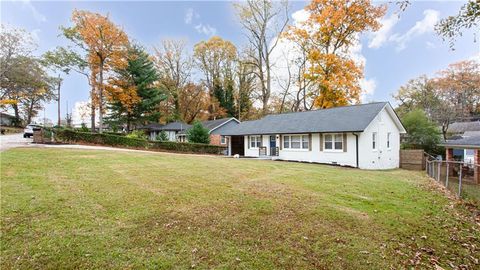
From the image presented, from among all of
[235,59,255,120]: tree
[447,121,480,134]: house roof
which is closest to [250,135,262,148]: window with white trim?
[235,59,255,120]: tree

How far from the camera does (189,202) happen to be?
19.0ft

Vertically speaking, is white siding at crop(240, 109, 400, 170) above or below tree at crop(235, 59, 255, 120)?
below

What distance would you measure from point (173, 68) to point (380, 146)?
1366 inches

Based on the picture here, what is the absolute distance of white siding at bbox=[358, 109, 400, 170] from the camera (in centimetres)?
1653

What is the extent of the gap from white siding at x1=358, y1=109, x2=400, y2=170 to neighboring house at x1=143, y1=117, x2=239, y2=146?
19309 mm

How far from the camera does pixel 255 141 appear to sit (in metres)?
24.0

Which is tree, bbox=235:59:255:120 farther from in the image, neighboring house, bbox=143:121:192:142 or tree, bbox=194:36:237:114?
neighboring house, bbox=143:121:192:142

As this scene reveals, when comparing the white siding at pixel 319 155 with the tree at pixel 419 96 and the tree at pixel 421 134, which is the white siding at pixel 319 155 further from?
the tree at pixel 419 96

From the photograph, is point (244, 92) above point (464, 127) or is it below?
above

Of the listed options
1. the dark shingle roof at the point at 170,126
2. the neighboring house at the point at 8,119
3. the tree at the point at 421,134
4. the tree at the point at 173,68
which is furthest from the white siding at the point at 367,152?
the neighboring house at the point at 8,119

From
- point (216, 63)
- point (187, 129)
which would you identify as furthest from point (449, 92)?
point (187, 129)

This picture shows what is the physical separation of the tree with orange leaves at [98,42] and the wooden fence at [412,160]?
99.4 ft

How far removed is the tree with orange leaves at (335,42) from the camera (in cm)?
2491

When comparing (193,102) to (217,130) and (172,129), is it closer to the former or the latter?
(172,129)
